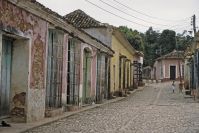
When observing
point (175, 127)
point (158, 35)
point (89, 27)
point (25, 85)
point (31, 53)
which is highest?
point (158, 35)

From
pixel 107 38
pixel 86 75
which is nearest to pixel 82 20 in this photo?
pixel 107 38

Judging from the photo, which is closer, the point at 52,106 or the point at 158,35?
the point at 52,106

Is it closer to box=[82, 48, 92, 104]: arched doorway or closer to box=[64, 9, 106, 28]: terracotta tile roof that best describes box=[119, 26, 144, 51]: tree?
box=[64, 9, 106, 28]: terracotta tile roof

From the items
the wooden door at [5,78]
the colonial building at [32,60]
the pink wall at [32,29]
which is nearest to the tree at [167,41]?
the colonial building at [32,60]

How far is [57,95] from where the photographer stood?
51.3 feet

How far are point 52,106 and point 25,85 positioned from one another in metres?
3.28

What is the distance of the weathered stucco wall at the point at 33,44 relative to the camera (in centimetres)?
1100

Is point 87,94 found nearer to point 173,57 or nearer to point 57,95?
point 57,95

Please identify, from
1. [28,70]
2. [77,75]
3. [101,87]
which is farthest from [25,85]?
[101,87]

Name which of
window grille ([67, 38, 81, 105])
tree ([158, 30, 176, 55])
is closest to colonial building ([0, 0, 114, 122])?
window grille ([67, 38, 81, 105])

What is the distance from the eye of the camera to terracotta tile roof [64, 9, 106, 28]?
29.8m

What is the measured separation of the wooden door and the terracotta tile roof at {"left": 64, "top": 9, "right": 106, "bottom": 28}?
1742 cm

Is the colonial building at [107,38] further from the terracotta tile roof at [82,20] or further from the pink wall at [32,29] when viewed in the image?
the pink wall at [32,29]

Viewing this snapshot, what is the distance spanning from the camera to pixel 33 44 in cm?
1269
